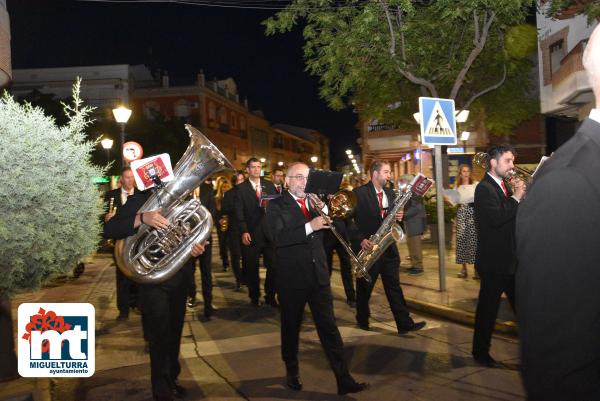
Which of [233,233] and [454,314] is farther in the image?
[233,233]

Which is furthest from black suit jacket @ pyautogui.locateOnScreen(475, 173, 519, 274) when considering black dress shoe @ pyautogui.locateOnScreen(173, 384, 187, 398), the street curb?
black dress shoe @ pyautogui.locateOnScreen(173, 384, 187, 398)

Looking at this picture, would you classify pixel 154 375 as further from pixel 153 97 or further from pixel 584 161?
pixel 153 97

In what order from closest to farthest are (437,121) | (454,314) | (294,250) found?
1. (294,250)
2. (454,314)
3. (437,121)

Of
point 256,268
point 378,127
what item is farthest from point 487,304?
point 378,127

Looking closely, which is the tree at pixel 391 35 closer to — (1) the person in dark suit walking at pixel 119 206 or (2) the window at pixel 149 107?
(1) the person in dark suit walking at pixel 119 206

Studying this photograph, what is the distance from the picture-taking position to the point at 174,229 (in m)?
4.48

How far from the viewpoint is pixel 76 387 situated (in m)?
5.07

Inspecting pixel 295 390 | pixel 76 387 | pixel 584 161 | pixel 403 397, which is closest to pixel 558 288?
pixel 584 161

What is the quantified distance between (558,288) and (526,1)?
990 centimetres

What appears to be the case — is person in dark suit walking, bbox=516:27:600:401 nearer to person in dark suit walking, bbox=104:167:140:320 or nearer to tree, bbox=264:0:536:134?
person in dark suit walking, bbox=104:167:140:320

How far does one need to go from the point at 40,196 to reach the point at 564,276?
322 cm

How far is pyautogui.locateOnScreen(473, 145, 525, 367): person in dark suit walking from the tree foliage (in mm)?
3350

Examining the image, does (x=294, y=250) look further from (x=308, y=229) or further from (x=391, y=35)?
(x=391, y=35)

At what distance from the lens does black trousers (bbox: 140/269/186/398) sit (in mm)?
4270
